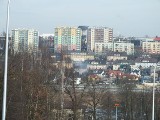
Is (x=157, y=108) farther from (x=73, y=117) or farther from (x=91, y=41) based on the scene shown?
(x=91, y=41)

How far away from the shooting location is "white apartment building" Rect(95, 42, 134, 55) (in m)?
145

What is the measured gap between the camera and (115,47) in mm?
154125

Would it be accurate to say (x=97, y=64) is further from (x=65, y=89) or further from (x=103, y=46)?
(x=65, y=89)

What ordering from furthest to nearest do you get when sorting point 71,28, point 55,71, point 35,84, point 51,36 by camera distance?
1. point 71,28
2. point 51,36
3. point 55,71
4. point 35,84

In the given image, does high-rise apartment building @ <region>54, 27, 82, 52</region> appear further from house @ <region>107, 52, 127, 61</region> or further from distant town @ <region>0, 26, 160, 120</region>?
distant town @ <region>0, 26, 160, 120</region>

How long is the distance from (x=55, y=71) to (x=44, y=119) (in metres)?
11.2

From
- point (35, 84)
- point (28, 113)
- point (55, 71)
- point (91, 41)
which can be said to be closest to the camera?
point (28, 113)

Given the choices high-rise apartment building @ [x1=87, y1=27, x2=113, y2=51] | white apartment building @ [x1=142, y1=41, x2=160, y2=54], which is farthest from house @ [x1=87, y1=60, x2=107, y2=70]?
high-rise apartment building @ [x1=87, y1=27, x2=113, y2=51]

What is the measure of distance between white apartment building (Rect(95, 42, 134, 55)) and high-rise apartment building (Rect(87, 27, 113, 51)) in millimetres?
2657

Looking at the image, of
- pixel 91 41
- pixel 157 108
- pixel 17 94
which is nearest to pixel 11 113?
pixel 17 94

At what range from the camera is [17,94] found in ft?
64.8

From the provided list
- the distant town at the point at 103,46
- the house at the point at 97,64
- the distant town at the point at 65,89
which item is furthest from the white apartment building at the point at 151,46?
the distant town at the point at 65,89

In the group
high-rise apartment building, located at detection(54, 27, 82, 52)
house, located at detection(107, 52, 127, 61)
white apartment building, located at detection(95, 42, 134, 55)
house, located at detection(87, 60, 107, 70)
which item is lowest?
house, located at detection(87, 60, 107, 70)

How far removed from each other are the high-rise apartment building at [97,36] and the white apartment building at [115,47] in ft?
8.72
